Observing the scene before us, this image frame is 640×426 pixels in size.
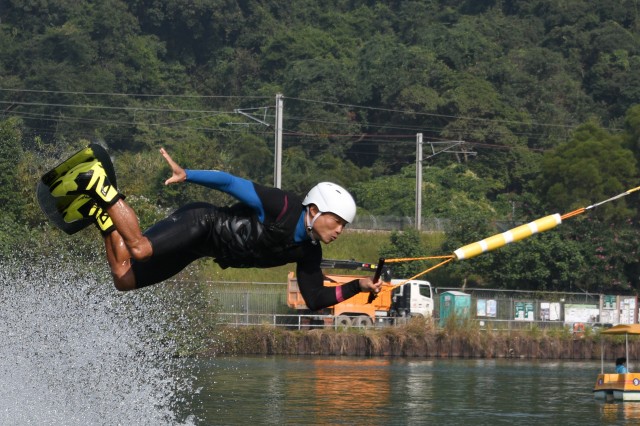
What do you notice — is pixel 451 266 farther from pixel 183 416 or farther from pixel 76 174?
pixel 76 174

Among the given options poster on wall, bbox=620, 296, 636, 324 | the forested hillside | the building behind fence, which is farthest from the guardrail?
the forested hillside

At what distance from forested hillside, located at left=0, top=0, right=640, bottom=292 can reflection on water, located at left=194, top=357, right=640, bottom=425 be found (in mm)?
11830

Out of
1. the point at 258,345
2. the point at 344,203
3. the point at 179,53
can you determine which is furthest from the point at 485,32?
the point at 344,203

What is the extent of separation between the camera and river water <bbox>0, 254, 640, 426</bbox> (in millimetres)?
20391

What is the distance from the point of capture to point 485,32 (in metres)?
84.7

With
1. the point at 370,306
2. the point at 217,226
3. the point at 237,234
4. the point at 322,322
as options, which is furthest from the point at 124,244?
the point at 370,306

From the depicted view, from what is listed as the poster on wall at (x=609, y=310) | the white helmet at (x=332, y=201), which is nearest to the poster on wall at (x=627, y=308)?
the poster on wall at (x=609, y=310)

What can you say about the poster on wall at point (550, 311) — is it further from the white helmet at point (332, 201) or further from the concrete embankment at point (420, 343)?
the white helmet at point (332, 201)

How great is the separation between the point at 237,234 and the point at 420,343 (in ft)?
92.8

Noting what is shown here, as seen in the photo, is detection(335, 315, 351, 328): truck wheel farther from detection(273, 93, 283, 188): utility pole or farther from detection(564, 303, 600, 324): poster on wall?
detection(564, 303, 600, 324): poster on wall

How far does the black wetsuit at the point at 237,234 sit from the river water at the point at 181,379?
6.57 metres

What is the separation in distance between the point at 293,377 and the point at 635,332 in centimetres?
835

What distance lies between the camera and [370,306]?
40969mm

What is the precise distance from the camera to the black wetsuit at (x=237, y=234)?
384 inches
